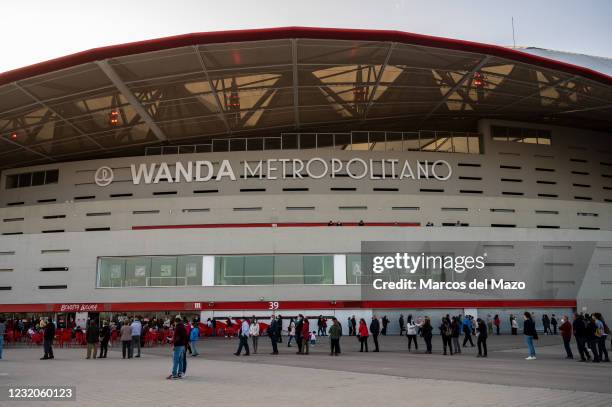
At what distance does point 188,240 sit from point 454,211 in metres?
19.5

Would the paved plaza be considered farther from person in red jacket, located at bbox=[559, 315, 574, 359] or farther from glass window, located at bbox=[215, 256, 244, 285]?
glass window, located at bbox=[215, 256, 244, 285]

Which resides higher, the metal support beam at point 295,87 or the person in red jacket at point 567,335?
the metal support beam at point 295,87

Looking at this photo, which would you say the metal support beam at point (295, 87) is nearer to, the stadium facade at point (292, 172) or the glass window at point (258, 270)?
the stadium facade at point (292, 172)

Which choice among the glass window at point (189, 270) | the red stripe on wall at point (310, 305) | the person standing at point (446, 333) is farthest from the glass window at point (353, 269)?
the person standing at point (446, 333)

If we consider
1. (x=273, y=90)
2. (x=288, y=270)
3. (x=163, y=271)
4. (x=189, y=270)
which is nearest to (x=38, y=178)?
(x=163, y=271)

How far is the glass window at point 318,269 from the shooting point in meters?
37.1

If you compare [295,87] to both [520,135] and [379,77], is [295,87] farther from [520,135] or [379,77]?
[520,135]

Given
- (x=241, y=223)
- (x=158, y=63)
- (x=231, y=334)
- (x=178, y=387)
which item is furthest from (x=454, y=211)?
(x=178, y=387)

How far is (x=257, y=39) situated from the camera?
97.2ft

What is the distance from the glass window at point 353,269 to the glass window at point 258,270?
4.99 m

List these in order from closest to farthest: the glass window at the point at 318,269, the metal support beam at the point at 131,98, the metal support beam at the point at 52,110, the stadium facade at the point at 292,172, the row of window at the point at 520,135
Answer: the metal support beam at the point at 131,98
the stadium facade at the point at 292,172
the metal support beam at the point at 52,110
the glass window at the point at 318,269
the row of window at the point at 520,135

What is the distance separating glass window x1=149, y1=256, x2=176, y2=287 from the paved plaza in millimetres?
20342

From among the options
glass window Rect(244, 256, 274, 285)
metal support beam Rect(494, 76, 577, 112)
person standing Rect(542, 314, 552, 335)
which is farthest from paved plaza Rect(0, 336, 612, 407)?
metal support beam Rect(494, 76, 577, 112)

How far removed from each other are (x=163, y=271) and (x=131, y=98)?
11.5 metres
